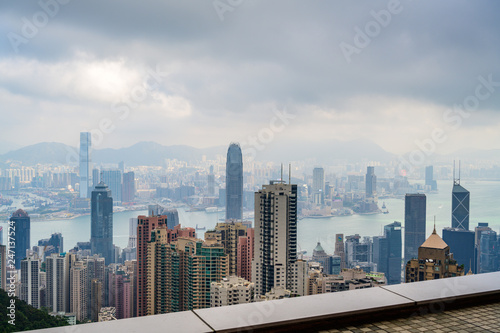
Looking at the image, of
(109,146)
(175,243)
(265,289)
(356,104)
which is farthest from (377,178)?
(109,146)

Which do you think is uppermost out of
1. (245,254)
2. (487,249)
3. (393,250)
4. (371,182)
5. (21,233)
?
(371,182)

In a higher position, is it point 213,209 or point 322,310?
point 322,310

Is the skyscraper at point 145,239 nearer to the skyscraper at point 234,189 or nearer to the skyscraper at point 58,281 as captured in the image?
the skyscraper at point 234,189

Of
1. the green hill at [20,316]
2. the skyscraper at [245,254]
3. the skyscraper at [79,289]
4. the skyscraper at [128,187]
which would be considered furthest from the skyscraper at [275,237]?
the green hill at [20,316]

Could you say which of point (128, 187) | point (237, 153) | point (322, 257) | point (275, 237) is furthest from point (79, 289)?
point (322, 257)

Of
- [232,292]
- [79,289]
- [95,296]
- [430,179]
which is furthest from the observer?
[95,296]

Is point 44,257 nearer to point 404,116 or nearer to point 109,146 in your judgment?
point 109,146
